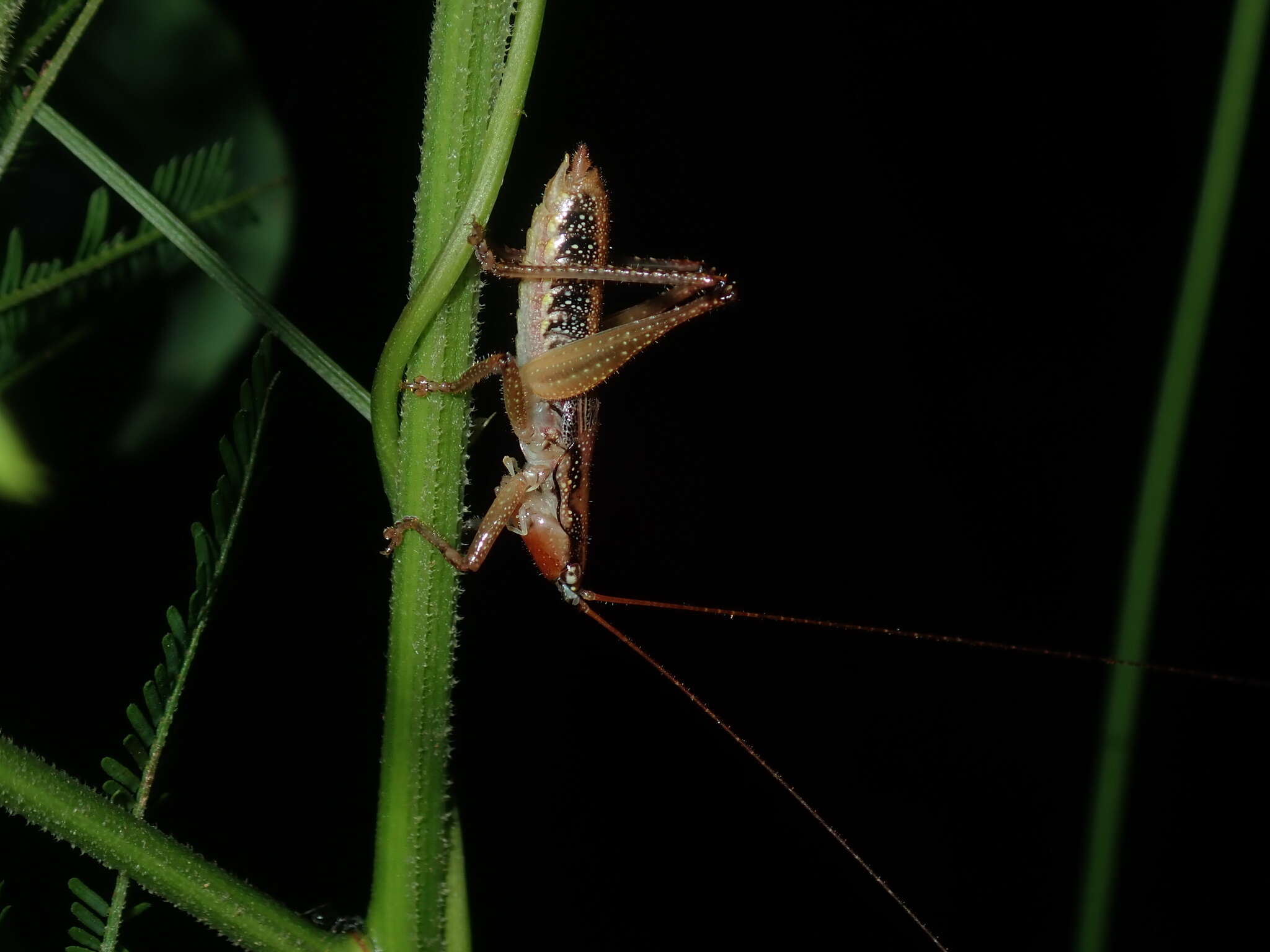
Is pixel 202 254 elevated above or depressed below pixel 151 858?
above

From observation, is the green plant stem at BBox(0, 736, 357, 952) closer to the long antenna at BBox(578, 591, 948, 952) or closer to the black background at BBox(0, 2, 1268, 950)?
the long antenna at BBox(578, 591, 948, 952)

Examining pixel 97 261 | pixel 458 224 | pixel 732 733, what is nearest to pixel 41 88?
pixel 97 261

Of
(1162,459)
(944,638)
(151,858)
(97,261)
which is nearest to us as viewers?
(151,858)

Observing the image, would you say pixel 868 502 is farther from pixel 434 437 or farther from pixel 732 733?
pixel 434 437

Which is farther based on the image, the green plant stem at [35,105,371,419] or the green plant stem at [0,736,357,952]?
the green plant stem at [35,105,371,419]

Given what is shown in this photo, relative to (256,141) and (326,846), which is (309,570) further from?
(256,141)

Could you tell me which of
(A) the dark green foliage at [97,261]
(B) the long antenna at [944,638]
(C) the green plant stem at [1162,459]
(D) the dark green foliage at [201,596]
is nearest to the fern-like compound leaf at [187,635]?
(D) the dark green foliage at [201,596]

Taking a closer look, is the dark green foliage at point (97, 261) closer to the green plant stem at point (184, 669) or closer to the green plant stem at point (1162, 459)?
the green plant stem at point (184, 669)

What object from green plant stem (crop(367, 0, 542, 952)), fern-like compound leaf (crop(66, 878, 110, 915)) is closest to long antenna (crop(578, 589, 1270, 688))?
green plant stem (crop(367, 0, 542, 952))
